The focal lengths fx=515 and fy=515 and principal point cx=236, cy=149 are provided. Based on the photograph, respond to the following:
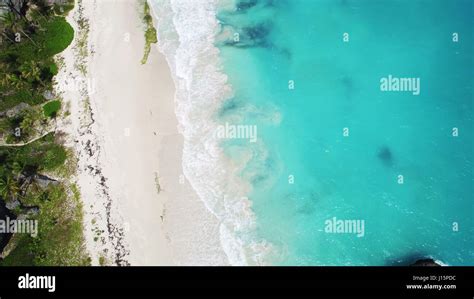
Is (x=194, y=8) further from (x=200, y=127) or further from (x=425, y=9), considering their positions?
(x=425, y=9)

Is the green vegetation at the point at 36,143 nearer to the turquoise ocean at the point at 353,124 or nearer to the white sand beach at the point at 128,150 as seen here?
the white sand beach at the point at 128,150

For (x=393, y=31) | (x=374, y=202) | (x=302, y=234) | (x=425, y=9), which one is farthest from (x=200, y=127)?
(x=425, y=9)

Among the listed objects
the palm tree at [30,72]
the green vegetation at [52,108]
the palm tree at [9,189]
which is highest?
the palm tree at [30,72]

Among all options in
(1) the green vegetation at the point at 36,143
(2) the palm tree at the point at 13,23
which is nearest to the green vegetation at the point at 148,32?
(1) the green vegetation at the point at 36,143

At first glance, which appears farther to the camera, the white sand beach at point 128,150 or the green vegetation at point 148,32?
the green vegetation at point 148,32

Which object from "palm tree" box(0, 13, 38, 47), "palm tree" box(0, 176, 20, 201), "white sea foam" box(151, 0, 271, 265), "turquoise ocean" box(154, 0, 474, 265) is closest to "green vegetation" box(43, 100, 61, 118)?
"palm tree" box(0, 176, 20, 201)
